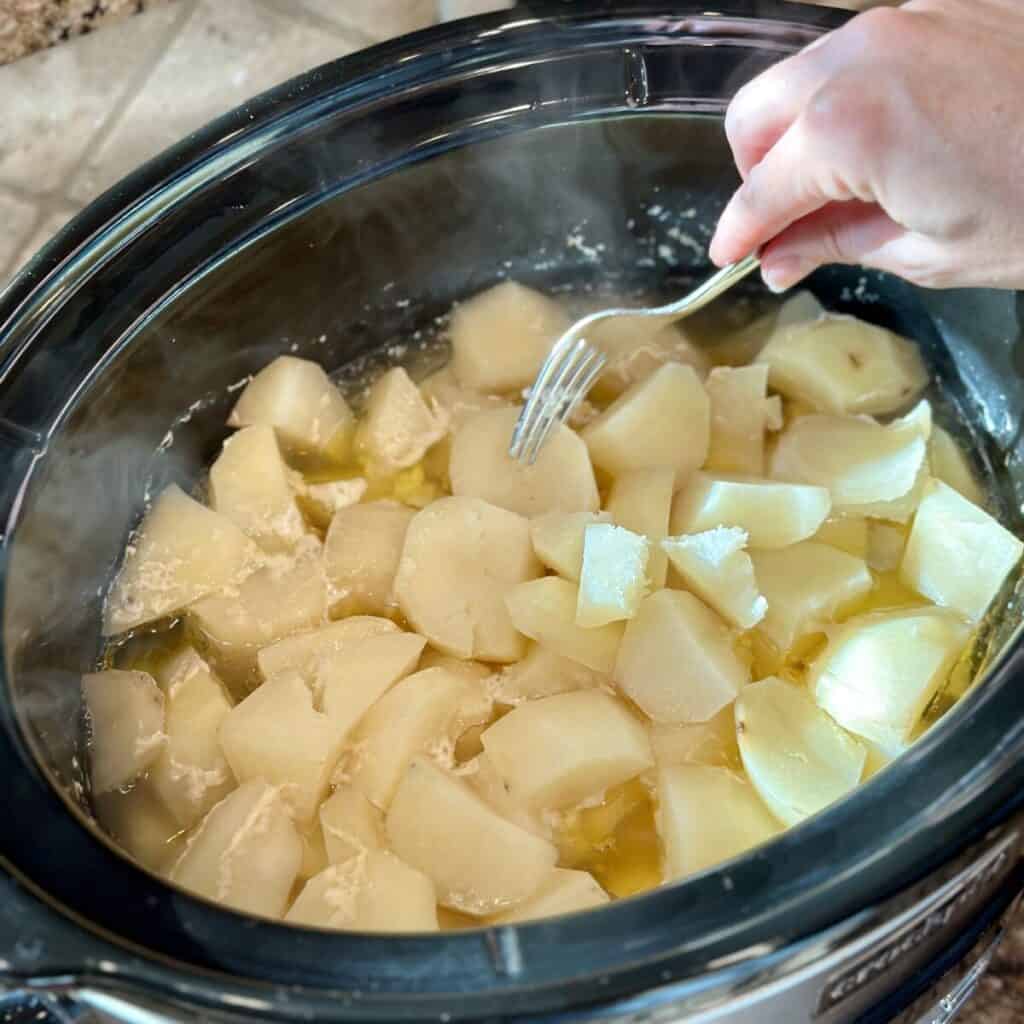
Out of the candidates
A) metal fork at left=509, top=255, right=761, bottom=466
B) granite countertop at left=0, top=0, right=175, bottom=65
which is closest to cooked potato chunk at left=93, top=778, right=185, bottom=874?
metal fork at left=509, top=255, right=761, bottom=466

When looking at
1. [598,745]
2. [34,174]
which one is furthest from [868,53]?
[34,174]

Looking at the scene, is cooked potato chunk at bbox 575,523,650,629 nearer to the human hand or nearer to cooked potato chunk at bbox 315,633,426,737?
cooked potato chunk at bbox 315,633,426,737

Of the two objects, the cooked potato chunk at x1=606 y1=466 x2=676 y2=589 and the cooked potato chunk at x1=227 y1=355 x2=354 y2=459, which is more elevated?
the cooked potato chunk at x1=227 y1=355 x2=354 y2=459

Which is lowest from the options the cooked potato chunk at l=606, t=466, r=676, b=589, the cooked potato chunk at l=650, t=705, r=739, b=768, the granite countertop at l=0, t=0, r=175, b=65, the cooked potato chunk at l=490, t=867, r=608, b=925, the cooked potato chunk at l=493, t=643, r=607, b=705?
the cooked potato chunk at l=490, t=867, r=608, b=925

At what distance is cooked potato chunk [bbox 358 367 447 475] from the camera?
3.70 feet

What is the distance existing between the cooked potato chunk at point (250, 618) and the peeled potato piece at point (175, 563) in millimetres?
17

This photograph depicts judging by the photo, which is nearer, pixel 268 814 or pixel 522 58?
pixel 268 814

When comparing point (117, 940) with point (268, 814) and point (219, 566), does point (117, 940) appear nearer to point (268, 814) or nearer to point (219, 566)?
point (268, 814)

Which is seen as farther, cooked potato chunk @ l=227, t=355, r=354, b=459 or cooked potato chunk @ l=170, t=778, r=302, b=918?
cooked potato chunk @ l=227, t=355, r=354, b=459

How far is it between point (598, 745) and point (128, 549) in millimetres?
469

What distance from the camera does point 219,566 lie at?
3.36 feet

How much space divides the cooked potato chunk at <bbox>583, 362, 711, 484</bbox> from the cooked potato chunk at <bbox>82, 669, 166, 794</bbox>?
0.45m

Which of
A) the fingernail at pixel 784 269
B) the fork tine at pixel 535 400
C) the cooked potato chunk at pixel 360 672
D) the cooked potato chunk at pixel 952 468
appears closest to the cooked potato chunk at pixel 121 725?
the cooked potato chunk at pixel 360 672

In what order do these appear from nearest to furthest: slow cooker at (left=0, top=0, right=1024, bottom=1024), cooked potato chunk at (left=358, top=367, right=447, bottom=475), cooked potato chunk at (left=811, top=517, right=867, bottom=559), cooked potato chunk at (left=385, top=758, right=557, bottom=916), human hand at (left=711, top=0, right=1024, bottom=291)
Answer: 1. slow cooker at (left=0, top=0, right=1024, bottom=1024)
2. human hand at (left=711, top=0, right=1024, bottom=291)
3. cooked potato chunk at (left=385, top=758, right=557, bottom=916)
4. cooked potato chunk at (left=811, top=517, right=867, bottom=559)
5. cooked potato chunk at (left=358, top=367, right=447, bottom=475)
